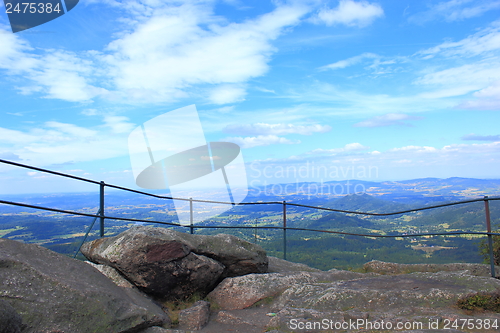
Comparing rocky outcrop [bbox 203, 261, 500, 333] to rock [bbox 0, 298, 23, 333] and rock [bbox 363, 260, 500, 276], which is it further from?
rock [bbox 0, 298, 23, 333]

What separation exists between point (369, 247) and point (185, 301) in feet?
112

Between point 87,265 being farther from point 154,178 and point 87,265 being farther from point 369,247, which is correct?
point 369,247

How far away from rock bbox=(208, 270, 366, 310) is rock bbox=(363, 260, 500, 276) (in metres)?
2.20

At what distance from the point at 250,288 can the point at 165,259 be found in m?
1.61

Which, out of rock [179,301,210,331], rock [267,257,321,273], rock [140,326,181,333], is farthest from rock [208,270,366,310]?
rock [140,326,181,333]

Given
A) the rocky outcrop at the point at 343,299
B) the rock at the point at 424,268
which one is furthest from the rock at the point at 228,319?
the rock at the point at 424,268

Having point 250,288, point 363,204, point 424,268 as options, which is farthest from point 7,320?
point 363,204

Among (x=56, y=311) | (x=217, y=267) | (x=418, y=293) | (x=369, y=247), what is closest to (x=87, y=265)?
(x=56, y=311)

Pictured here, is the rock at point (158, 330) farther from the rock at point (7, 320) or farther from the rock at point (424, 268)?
the rock at point (424, 268)

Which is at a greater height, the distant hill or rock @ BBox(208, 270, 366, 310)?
rock @ BBox(208, 270, 366, 310)

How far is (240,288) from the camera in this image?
20.3ft

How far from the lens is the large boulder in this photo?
5.74 m

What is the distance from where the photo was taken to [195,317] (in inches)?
202

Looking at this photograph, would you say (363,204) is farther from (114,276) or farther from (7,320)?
(7,320)
